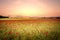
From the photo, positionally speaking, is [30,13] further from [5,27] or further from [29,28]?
[5,27]

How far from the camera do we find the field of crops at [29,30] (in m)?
3.00

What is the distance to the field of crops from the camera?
3.00 m

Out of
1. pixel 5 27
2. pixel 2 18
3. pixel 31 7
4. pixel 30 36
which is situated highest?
pixel 31 7

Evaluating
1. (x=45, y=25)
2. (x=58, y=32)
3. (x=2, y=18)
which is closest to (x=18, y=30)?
(x=2, y=18)

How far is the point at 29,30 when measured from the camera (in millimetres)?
3168

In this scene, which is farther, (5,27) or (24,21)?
(24,21)

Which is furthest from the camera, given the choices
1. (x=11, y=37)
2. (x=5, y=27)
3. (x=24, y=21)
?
(x=24, y=21)

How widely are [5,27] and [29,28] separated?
0.59 m

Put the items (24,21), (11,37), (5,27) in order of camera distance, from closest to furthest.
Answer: (11,37) → (5,27) → (24,21)

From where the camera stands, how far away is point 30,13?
331 centimetres

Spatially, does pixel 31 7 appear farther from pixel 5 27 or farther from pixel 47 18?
pixel 5 27

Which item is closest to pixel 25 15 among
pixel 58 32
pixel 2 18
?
pixel 2 18

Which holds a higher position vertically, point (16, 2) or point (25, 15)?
point (16, 2)

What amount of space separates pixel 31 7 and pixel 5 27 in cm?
82
